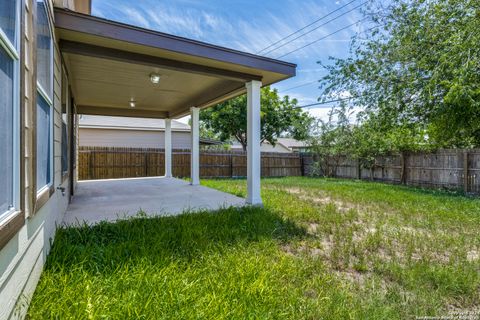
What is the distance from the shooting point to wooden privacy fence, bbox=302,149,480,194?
8.34 m

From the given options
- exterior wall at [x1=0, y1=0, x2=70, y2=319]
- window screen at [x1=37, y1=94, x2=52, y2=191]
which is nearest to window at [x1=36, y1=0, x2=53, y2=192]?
window screen at [x1=37, y1=94, x2=52, y2=191]

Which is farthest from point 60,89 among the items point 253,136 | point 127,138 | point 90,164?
point 127,138

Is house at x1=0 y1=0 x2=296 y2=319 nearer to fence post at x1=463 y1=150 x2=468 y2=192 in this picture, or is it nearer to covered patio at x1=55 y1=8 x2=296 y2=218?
covered patio at x1=55 y1=8 x2=296 y2=218

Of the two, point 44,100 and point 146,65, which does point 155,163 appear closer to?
point 146,65

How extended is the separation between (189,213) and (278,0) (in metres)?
10.4

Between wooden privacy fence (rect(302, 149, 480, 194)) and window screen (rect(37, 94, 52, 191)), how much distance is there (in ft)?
34.5

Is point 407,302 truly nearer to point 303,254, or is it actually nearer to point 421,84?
point 303,254

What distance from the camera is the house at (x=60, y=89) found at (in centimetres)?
147

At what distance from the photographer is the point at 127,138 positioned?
1411 centimetres

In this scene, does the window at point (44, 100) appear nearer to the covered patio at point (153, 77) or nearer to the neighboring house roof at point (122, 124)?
the covered patio at point (153, 77)

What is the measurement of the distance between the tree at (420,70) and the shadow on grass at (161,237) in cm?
569

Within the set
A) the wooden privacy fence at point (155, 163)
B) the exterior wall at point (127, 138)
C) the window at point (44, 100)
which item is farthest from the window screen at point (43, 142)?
the exterior wall at point (127, 138)

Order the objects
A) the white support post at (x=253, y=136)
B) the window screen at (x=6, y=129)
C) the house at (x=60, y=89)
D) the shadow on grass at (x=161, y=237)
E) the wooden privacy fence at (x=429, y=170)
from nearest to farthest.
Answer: the window screen at (x=6, y=129)
the house at (x=60, y=89)
the shadow on grass at (x=161, y=237)
the white support post at (x=253, y=136)
the wooden privacy fence at (x=429, y=170)

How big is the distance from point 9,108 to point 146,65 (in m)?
2.90
